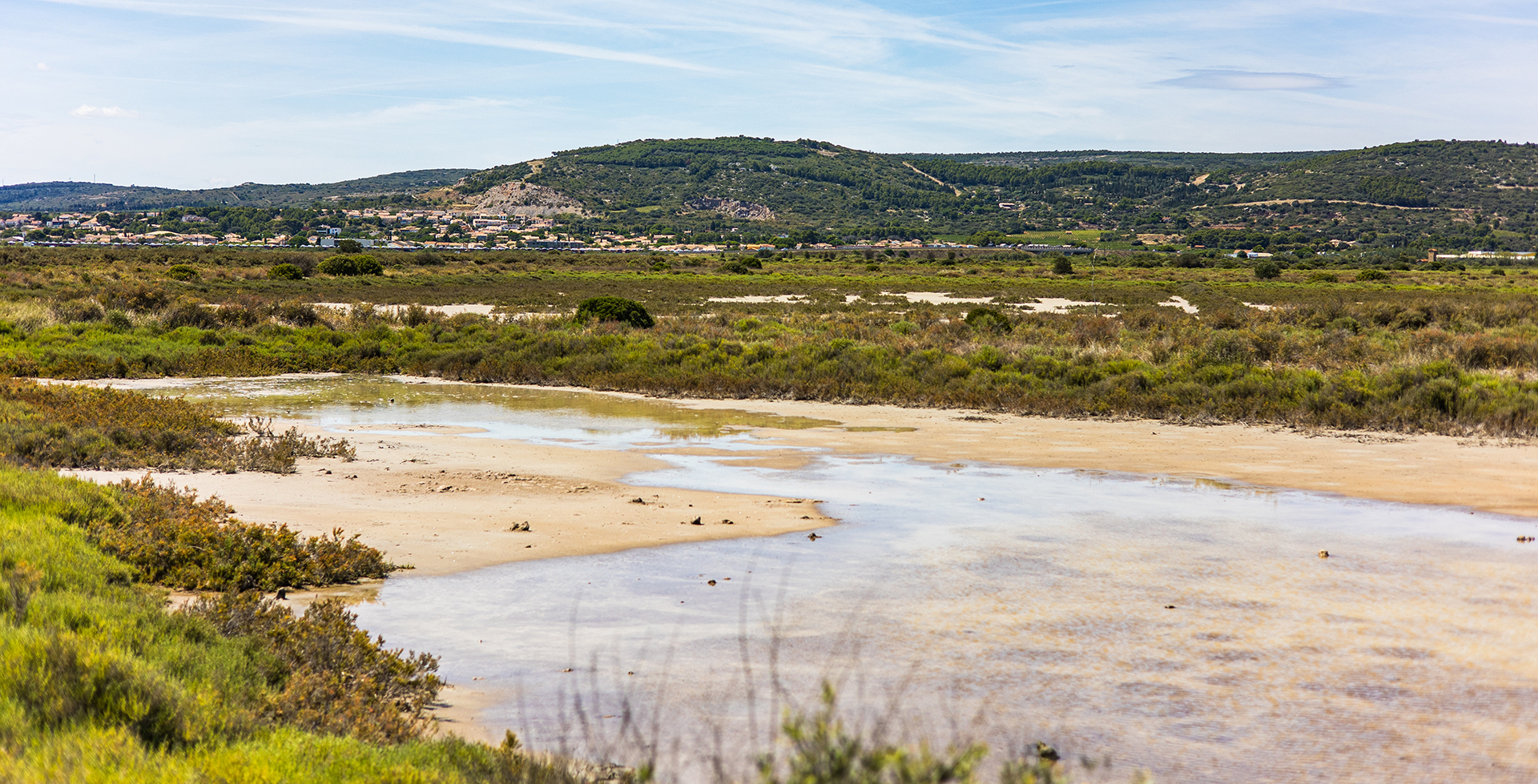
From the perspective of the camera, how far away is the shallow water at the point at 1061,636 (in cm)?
554

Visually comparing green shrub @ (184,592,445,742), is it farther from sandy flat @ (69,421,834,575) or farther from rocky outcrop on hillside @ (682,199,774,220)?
rocky outcrop on hillside @ (682,199,774,220)

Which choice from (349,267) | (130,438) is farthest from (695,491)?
(349,267)

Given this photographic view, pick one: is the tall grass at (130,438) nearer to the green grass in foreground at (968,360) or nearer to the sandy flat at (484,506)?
the sandy flat at (484,506)

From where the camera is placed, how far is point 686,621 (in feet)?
24.3

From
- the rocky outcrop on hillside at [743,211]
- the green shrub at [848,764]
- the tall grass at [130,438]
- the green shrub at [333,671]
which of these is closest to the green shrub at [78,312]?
the tall grass at [130,438]

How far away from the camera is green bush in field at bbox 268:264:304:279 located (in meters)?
57.7

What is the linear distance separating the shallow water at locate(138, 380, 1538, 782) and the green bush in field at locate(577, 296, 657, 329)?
21468 millimetres

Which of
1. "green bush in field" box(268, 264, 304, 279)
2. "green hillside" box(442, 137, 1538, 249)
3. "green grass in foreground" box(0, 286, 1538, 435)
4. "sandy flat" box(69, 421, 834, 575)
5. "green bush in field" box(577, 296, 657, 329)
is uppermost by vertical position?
"green hillside" box(442, 137, 1538, 249)

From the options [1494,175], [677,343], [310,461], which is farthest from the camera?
[1494,175]

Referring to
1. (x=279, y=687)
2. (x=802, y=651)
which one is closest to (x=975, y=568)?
(x=802, y=651)

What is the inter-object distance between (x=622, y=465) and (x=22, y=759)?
10568 mm

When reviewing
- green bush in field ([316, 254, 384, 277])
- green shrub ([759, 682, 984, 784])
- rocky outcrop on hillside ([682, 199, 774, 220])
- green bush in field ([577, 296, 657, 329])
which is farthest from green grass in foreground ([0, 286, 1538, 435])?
rocky outcrop on hillside ([682, 199, 774, 220])

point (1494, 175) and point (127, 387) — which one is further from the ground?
point (1494, 175)

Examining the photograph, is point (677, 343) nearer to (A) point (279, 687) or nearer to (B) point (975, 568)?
→ (B) point (975, 568)
